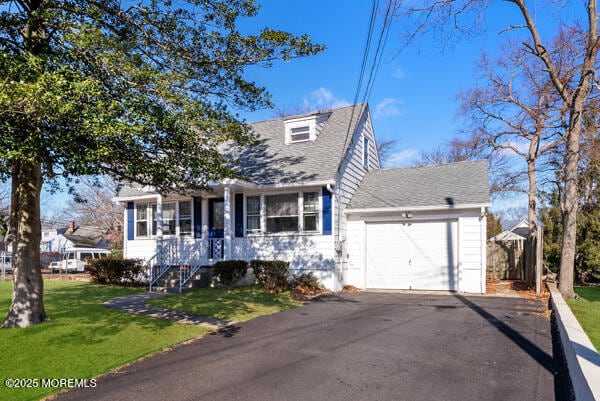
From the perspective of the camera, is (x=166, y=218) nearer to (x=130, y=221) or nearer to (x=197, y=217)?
(x=197, y=217)

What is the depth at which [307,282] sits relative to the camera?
13.2 m

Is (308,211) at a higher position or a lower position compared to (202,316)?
higher

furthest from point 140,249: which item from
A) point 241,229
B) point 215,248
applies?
point 241,229

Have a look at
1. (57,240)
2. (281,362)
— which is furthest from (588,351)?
Answer: (57,240)

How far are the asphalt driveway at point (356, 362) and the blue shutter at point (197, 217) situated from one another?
7.44 metres

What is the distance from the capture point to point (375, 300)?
38.0ft

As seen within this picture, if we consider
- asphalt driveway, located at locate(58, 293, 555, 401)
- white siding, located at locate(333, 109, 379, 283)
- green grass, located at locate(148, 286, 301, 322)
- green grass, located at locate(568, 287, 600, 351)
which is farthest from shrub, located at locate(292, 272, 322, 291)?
green grass, located at locate(568, 287, 600, 351)

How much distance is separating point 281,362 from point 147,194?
12.4 m

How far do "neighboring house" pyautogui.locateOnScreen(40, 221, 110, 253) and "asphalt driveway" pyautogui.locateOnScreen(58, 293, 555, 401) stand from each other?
34.6m

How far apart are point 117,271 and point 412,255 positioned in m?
10.5

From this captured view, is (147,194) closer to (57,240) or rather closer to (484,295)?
(484,295)

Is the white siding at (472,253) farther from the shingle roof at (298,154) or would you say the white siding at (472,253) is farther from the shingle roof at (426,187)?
the shingle roof at (298,154)

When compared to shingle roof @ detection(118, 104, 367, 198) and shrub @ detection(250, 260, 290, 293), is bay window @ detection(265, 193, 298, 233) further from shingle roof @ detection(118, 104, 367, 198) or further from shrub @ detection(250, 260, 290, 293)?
shrub @ detection(250, 260, 290, 293)

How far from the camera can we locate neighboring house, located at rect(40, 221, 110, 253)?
39.5 metres
